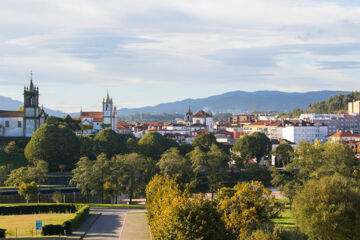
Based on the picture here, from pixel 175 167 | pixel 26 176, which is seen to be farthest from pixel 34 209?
pixel 175 167

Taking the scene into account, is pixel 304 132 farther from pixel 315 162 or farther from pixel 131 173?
pixel 131 173

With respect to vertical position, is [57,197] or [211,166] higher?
[211,166]

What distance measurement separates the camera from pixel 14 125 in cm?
10262

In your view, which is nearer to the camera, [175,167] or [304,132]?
[175,167]

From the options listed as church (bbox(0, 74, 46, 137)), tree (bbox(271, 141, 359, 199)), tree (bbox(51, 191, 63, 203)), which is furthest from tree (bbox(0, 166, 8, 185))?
tree (bbox(271, 141, 359, 199))

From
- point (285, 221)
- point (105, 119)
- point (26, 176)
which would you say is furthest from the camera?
point (105, 119)

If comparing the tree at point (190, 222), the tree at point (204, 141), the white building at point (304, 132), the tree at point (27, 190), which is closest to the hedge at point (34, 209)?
the tree at point (27, 190)

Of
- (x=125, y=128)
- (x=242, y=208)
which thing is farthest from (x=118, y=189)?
(x=125, y=128)

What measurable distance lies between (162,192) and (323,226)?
12741 millimetres

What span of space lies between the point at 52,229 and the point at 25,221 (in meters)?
8.59

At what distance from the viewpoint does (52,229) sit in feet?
138

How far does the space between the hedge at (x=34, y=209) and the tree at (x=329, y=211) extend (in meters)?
25.5

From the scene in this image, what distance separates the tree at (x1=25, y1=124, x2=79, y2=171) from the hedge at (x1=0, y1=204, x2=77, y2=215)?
85.4ft

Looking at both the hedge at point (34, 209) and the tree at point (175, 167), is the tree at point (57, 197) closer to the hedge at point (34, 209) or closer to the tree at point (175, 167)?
the hedge at point (34, 209)
